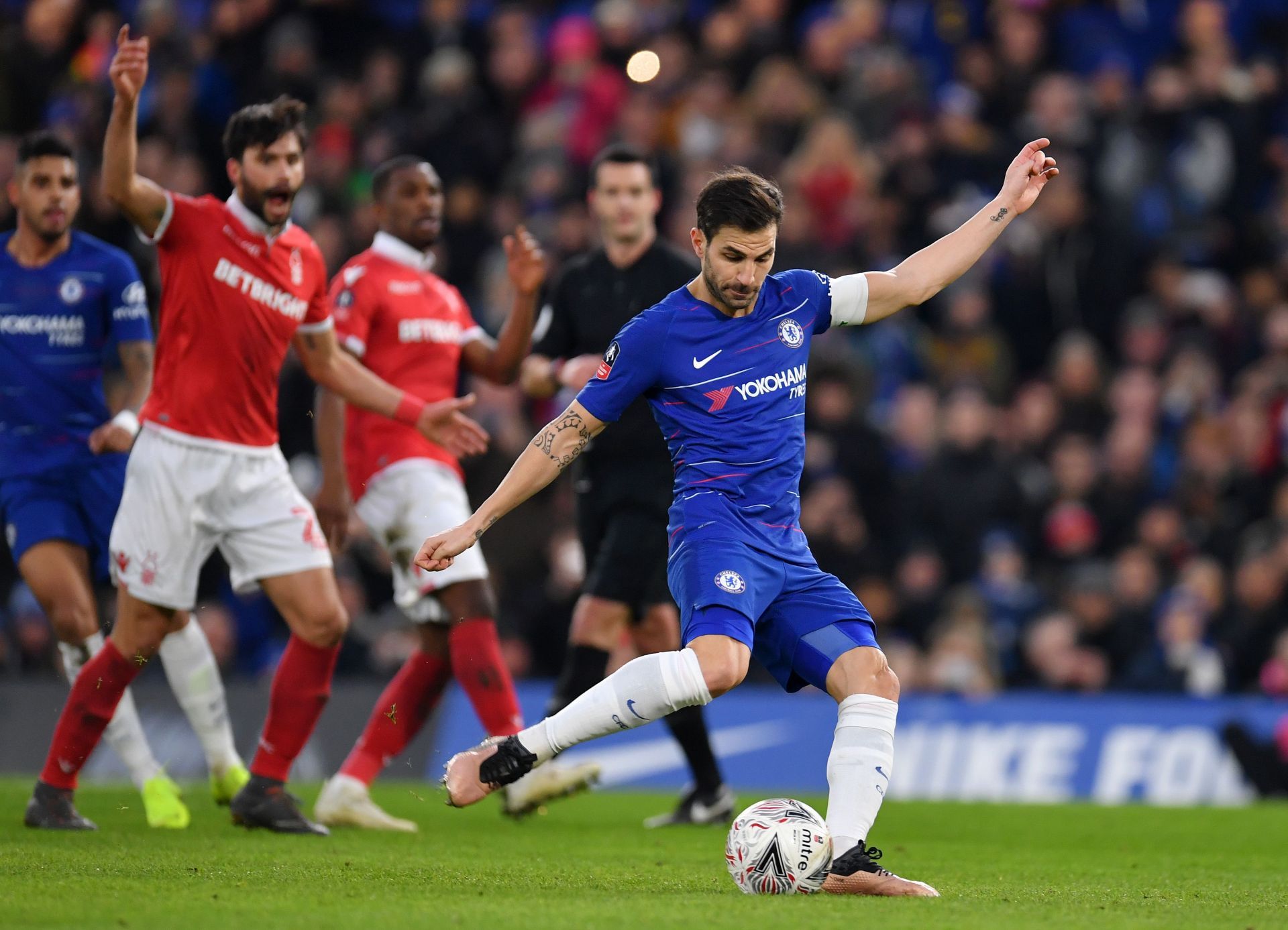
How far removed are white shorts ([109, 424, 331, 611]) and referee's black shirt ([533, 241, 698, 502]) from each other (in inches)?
65.3

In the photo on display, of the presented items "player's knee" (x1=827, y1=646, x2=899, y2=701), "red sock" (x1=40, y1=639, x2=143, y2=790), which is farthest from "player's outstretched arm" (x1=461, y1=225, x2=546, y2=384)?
"player's knee" (x1=827, y1=646, x2=899, y2=701)

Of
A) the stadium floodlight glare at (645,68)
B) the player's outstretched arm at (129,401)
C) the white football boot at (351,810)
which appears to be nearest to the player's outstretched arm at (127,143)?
the player's outstretched arm at (129,401)

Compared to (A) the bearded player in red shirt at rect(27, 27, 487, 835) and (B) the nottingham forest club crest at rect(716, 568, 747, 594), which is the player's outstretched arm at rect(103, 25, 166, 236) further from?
(B) the nottingham forest club crest at rect(716, 568, 747, 594)

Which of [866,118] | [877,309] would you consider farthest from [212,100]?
[877,309]

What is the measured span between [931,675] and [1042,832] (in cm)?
411

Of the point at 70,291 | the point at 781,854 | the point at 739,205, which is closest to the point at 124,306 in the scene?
the point at 70,291

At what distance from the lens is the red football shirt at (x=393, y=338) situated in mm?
8688

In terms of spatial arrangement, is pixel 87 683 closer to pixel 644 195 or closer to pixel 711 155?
pixel 644 195

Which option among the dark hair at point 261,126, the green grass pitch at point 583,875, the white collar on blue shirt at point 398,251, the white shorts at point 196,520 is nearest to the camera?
the green grass pitch at point 583,875

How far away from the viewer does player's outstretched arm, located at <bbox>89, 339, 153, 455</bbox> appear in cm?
819

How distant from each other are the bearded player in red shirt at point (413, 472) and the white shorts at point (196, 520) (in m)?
0.82

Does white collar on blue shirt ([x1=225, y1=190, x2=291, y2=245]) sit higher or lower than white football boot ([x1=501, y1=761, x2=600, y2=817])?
higher

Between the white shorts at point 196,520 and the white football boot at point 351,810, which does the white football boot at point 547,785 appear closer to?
the white football boot at point 351,810

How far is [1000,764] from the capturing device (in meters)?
12.1
